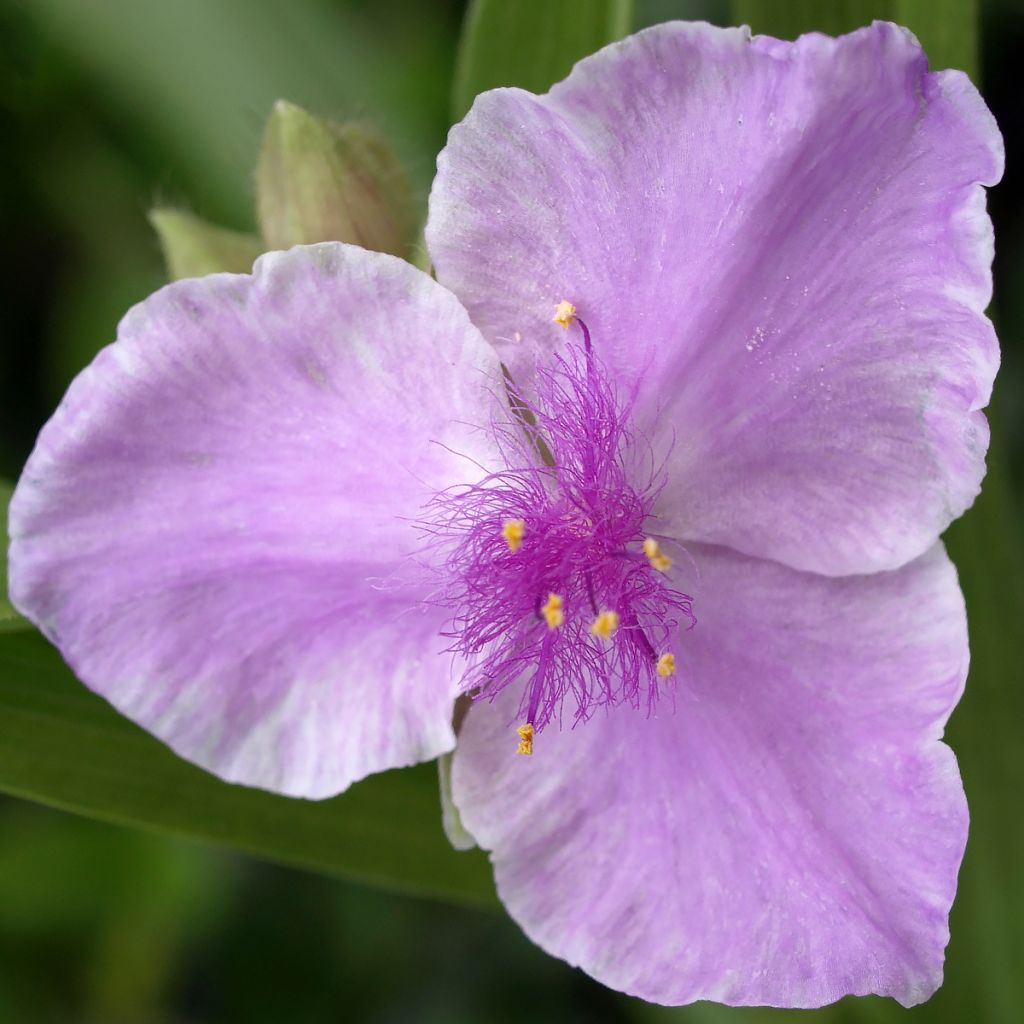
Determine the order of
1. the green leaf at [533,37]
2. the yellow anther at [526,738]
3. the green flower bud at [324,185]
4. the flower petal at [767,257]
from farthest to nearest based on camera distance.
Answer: the green leaf at [533,37] → the green flower bud at [324,185] → the yellow anther at [526,738] → the flower petal at [767,257]

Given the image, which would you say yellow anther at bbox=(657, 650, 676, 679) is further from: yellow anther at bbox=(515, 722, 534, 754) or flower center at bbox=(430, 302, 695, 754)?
yellow anther at bbox=(515, 722, 534, 754)

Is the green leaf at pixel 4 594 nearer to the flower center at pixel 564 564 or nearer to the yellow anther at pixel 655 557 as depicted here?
the flower center at pixel 564 564

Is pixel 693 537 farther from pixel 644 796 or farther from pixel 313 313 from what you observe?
pixel 313 313

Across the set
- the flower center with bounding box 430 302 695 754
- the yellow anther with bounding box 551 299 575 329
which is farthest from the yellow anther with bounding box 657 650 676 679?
the yellow anther with bounding box 551 299 575 329

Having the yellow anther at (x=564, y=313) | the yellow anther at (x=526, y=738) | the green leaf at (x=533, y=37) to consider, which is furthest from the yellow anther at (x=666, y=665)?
the green leaf at (x=533, y=37)

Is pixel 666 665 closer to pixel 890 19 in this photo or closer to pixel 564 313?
→ pixel 564 313
